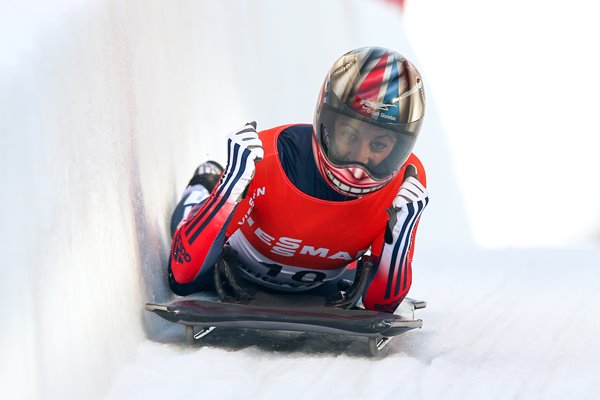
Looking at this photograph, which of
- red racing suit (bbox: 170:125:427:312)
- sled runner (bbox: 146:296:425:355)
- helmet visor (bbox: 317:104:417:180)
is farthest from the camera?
red racing suit (bbox: 170:125:427:312)

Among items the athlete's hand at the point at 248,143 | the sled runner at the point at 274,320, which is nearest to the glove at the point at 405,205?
the sled runner at the point at 274,320

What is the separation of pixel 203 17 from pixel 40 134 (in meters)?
3.51

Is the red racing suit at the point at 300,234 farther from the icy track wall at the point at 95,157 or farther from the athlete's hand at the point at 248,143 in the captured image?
the icy track wall at the point at 95,157

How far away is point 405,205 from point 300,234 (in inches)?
15.4

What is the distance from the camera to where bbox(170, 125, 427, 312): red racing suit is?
12.3 feet

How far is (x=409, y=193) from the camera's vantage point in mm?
3799

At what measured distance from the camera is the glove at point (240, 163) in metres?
3.57

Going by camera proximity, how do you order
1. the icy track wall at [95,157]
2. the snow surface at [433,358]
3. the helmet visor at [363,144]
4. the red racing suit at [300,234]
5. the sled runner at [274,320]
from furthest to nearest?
the red racing suit at [300,234] < the helmet visor at [363,144] < the sled runner at [274,320] < the snow surface at [433,358] < the icy track wall at [95,157]

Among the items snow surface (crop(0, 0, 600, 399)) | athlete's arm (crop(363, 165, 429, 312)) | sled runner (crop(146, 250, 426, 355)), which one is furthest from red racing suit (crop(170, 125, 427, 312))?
snow surface (crop(0, 0, 600, 399))

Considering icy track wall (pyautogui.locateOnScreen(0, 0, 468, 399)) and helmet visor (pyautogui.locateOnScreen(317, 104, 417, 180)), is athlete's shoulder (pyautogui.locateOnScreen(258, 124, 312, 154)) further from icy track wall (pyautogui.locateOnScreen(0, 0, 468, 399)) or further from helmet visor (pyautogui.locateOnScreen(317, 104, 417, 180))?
icy track wall (pyautogui.locateOnScreen(0, 0, 468, 399))

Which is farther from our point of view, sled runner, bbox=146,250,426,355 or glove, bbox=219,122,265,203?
glove, bbox=219,122,265,203

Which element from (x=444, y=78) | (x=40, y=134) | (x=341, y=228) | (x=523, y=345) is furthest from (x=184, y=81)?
(x=444, y=78)

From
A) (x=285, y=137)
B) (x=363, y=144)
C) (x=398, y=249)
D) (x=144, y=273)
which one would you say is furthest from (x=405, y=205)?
(x=144, y=273)

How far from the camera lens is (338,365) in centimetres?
332
